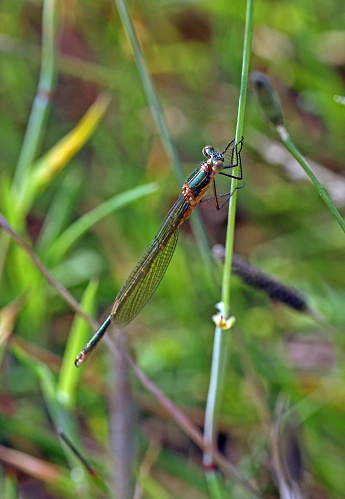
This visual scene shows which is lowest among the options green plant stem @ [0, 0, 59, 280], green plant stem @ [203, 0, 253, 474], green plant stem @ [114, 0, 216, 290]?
green plant stem @ [203, 0, 253, 474]

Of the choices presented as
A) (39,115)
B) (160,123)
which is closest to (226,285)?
(160,123)

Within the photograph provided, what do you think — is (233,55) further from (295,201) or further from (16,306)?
(16,306)

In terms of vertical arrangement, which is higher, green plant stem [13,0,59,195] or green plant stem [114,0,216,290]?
green plant stem [13,0,59,195]

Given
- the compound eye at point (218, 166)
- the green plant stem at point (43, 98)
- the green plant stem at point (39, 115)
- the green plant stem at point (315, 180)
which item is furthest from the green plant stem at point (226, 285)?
the green plant stem at point (43, 98)

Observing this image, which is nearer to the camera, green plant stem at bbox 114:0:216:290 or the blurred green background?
green plant stem at bbox 114:0:216:290

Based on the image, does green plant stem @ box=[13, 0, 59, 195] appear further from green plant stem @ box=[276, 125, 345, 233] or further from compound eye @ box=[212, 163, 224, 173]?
green plant stem @ box=[276, 125, 345, 233]

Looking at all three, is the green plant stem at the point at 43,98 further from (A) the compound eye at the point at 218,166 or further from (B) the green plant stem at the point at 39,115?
(A) the compound eye at the point at 218,166

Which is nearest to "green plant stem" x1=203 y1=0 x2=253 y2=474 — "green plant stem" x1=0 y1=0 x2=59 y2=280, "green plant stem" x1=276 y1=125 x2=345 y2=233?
"green plant stem" x1=276 y1=125 x2=345 y2=233

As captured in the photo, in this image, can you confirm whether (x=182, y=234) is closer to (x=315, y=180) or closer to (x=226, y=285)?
(x=226, y=285)
